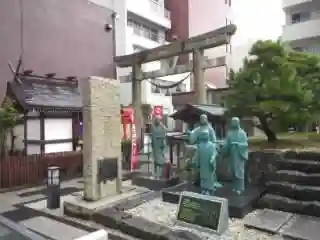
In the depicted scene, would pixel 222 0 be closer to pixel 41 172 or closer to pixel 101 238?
pixel 41 172

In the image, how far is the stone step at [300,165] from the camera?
6626 millimetres

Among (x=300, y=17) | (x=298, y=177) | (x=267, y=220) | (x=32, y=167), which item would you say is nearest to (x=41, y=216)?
(x=32, y=167)

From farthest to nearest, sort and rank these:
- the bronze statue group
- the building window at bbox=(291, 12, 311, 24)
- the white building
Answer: the white building → the building window at bbox=(291, 12, 311, 24) → the bronze statue group

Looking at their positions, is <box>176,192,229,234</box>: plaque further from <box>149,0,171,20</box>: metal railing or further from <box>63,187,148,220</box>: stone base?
<box>149,0,171,20</box>: metal railing

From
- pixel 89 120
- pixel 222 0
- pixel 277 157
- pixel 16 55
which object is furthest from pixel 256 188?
pixel 222 0

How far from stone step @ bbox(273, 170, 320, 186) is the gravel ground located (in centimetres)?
186

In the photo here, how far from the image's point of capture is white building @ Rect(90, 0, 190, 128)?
1927 cm

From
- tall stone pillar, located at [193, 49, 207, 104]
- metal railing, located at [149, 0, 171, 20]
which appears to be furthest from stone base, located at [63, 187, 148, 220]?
metal railing, located at [149, 0, 171, 20]

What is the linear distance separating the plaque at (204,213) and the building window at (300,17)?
17023 mm

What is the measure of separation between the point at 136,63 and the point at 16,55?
6.31 meters

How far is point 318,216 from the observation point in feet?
18.6

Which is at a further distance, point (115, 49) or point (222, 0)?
point (222, 0)

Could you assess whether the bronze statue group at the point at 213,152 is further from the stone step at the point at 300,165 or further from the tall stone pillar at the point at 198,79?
the tall stone pillar at the point at 198,79

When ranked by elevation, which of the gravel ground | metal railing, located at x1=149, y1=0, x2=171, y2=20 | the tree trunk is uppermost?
metal railing, located at x1=149, y1=0, x2=171, y2=20
